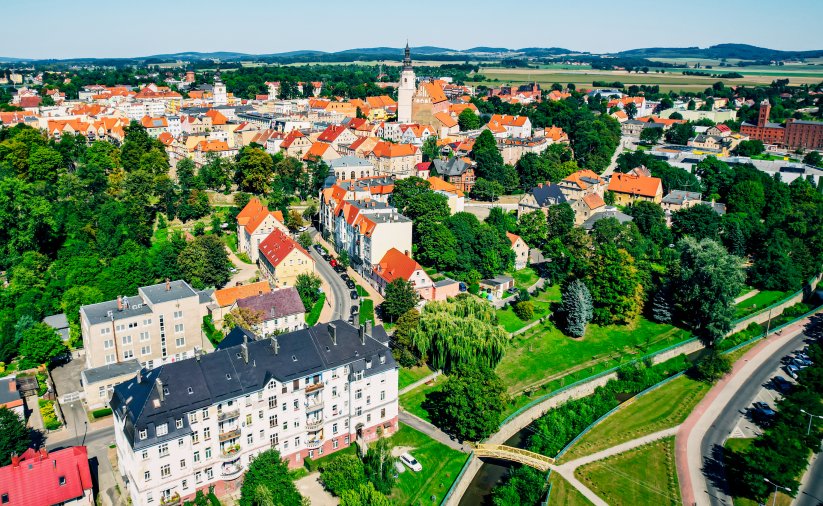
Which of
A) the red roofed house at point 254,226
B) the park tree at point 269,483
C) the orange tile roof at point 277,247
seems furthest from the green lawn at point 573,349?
the red roofed house at point 254,226

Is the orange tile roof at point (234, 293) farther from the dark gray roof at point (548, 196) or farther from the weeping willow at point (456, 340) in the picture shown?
the dark gray roof at point (548, 196)

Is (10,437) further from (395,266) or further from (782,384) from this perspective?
(782,384)

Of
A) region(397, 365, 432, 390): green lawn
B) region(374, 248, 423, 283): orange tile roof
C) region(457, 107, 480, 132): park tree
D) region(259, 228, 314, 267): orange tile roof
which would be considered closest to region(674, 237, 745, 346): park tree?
region(374, 248, 423, 283): orange tile roof

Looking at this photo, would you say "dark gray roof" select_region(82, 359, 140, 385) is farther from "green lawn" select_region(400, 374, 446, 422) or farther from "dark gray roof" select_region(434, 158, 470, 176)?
"dark gray roof" select_region(434, 158, 470, 176)

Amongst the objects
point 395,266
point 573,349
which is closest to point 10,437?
point 395,266

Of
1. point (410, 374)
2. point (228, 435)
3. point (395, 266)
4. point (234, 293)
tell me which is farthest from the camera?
point (395, 266)

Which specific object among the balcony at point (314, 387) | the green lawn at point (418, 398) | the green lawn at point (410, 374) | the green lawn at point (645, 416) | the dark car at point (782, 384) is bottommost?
the green lawn at point (645, 416)
